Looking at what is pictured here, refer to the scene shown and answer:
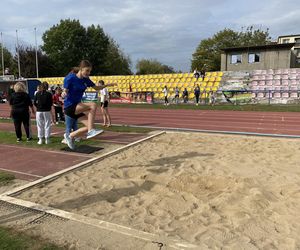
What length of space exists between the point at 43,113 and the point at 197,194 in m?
5.90

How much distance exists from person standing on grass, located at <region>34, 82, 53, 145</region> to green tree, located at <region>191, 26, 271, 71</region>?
2222 inches

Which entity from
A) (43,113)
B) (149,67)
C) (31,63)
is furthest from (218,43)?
(43,113)

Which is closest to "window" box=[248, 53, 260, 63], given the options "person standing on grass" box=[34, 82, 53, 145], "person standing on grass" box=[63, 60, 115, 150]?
"person standing on grass" box=[34, 82, 53, 145]

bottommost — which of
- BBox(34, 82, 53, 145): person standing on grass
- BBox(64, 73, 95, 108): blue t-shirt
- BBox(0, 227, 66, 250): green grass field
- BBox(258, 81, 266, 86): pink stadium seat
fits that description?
BBox(0, 227, 66, 250): green grass field

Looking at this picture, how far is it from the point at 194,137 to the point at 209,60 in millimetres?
56431

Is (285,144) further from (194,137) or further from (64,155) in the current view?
(64,155)

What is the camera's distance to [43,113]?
9.14 m

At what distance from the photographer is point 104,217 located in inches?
162

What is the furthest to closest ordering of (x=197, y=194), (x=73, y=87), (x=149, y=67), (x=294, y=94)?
(x=149, y=67)
(x=294, y=94)
(x=73, y=87)
(x=197, y=194)

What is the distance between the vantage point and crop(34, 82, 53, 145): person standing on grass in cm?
902

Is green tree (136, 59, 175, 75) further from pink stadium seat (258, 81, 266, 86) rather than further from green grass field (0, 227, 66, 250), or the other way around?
green grass field (0, 227, 66, 250)

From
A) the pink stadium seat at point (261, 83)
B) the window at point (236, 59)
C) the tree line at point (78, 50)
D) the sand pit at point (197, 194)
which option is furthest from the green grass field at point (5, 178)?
the tree line at point (78, 50)

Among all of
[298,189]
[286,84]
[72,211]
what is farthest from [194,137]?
[286,84]

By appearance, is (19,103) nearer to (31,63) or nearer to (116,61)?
(31,63)
